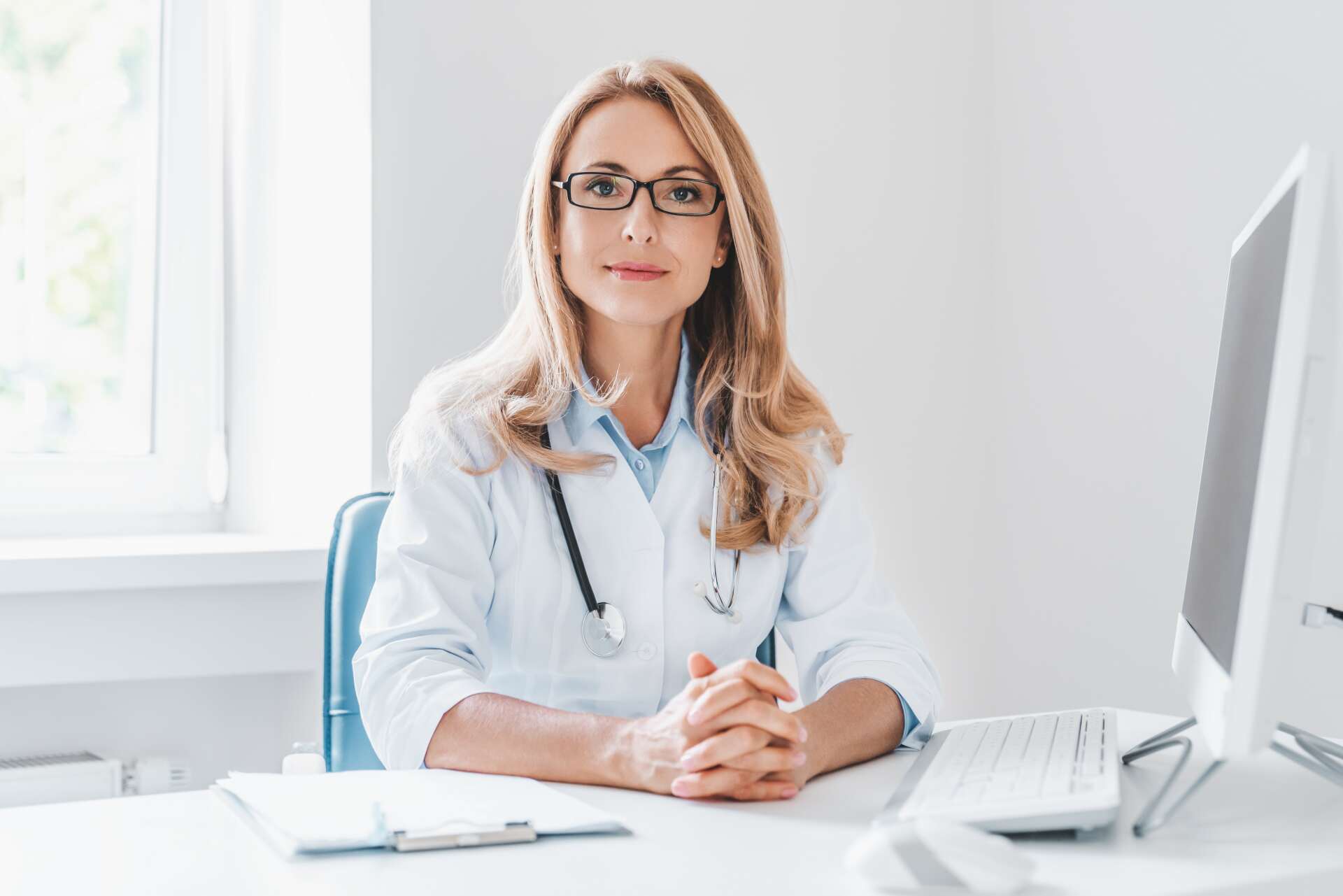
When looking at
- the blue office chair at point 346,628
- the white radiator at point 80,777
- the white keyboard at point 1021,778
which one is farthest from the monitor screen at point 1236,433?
the white radiator at point 80,777

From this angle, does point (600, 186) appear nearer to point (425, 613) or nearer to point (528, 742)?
point (425, 613)

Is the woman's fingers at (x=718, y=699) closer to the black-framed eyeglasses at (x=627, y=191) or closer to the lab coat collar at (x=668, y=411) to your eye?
the lab coat collar at (x=668, y=411)

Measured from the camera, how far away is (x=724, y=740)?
1.00 meters

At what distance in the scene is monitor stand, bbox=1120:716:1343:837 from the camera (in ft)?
2.93

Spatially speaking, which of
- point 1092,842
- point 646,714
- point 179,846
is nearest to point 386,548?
point 646,714

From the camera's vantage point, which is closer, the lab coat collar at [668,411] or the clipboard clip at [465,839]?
the clipboard clip at [465,839]

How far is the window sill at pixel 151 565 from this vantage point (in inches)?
67.7

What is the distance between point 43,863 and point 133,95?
1714mm

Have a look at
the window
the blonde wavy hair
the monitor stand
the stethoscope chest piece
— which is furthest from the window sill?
the monitor stand

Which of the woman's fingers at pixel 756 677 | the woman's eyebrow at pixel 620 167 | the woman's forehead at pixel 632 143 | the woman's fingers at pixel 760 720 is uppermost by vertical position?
the woman's forehead at pixel 632 143

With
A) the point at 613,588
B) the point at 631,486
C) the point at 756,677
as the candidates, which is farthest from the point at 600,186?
the point at 756,677

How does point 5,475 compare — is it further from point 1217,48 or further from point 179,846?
point 1217,48

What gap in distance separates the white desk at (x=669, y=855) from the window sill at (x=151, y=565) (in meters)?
0.84

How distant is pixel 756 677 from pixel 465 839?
0.29 meters
